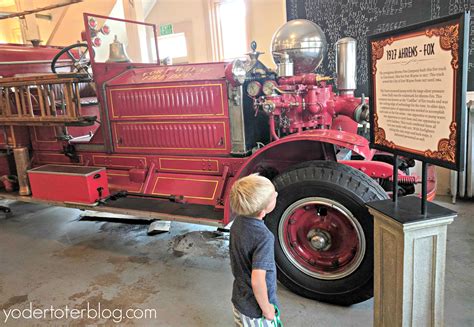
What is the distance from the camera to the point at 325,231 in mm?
2660

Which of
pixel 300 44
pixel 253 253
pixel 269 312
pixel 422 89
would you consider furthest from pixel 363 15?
pixel 269 312

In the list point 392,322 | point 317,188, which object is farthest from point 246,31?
point 392,322

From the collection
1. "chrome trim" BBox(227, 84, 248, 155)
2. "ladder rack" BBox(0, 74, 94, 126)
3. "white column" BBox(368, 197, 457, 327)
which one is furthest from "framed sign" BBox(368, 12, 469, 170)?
"ladder rack" BBox(0, 74, 94, 126)

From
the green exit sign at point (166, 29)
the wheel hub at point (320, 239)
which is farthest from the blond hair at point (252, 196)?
the green exit sign at point (166, 29)

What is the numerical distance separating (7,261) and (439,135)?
3768 millimetres

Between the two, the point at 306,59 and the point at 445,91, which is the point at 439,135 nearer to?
the point at 445,91

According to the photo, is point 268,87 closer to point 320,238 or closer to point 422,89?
point 320,238

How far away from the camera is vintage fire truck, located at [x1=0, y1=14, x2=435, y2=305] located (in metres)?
2.64

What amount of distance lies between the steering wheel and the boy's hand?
10.7 feet

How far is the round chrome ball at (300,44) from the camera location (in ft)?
11.3

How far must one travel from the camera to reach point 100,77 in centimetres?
389

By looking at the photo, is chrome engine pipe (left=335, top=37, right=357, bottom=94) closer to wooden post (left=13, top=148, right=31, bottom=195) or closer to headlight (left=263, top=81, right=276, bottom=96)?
headlight (left=263, top=81, right=276, bottom=96)

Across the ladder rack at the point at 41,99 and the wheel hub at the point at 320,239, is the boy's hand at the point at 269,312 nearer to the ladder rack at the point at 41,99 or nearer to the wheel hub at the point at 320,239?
the wheel hub at the point at 320,239

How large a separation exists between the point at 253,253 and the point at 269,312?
0.28m
